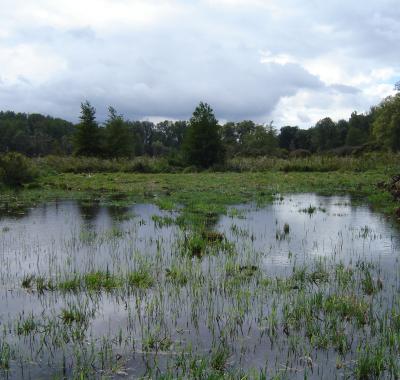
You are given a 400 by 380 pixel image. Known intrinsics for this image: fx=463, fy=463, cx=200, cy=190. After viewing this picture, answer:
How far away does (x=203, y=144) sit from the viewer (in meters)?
52.1

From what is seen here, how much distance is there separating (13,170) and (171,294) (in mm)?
25432

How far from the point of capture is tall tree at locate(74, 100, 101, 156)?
2359 inches

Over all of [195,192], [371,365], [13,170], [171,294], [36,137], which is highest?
[36,137]

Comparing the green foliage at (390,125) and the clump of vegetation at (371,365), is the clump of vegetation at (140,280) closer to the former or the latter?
the clump of vegetation at (371,365)

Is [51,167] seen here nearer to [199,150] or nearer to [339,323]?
[199,150]

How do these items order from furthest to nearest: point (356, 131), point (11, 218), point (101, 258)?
point (356, 131) < point (11, 218) < point (101, 258)

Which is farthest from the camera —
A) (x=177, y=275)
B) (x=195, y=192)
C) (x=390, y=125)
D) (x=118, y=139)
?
(x=390, y=125)

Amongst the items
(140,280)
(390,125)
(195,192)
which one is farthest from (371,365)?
(390,125)

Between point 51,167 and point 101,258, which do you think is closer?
point 101,258

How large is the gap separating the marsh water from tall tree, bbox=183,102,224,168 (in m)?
35.6

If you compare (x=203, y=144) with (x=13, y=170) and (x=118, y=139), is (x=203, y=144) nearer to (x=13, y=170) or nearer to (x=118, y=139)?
(x=118, y=139)

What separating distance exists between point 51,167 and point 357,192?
3116 centimetres

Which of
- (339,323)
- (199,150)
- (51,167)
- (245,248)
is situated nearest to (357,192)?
(245,248)

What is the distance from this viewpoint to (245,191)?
28.6 metres
